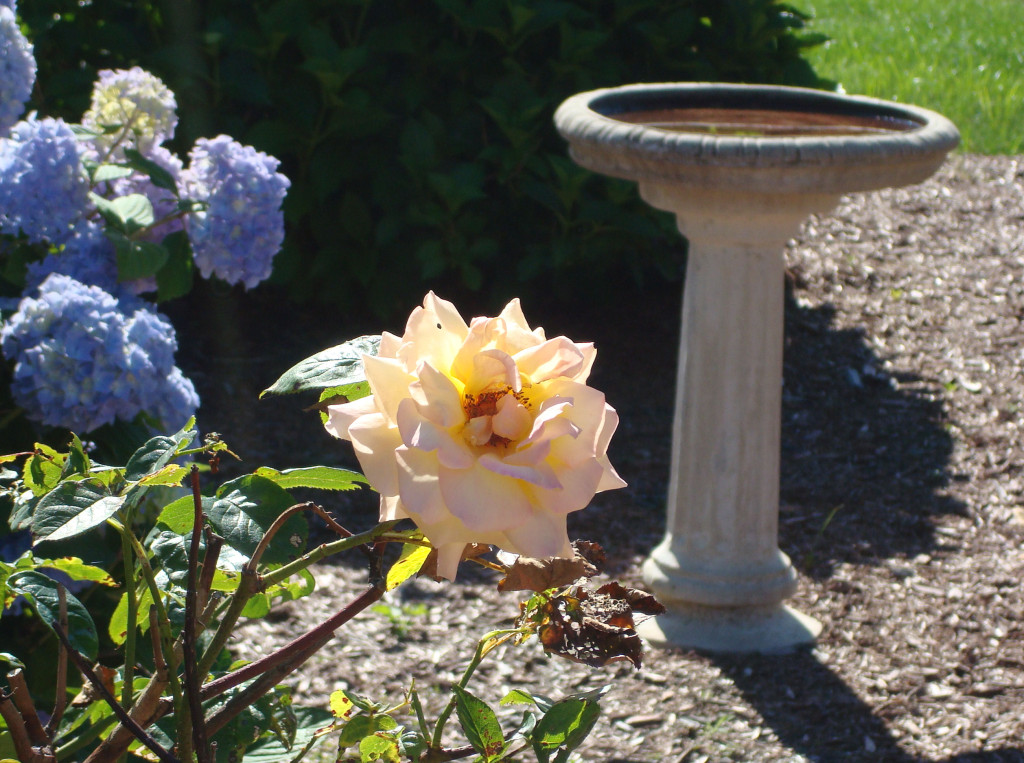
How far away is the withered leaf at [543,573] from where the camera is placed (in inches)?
29.2

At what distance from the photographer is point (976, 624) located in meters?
2.88

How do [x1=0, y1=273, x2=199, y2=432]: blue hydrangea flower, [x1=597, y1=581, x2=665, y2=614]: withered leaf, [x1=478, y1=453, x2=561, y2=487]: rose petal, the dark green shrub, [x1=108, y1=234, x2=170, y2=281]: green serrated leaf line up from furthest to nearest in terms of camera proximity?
1. the dark green shrub
2. [x1=108, y1=234, x2=170, y2=281]: green serrated leaf
3. [x1=0, y1=273, x2=199, y2=432]: blue hydrangea flower
4. [x1=597, y1=581, x2=665, y2=614]: withered leaf
5. [x1=478, y1=453, x2=561, y2=487]: rose petal

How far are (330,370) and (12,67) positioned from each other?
1.04 meters

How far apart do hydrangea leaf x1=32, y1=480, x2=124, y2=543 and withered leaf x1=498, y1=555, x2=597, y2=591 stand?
29cm

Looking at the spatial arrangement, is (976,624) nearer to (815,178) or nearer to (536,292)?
(815,178)

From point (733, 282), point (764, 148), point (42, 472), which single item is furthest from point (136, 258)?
point (733, 282)

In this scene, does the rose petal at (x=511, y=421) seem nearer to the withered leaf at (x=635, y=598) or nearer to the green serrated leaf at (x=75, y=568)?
the withered leaf at (x=635, y=598)

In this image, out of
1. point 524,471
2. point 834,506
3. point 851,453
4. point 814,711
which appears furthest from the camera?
point 851,453

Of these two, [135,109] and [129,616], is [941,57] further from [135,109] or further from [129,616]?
[129,616]

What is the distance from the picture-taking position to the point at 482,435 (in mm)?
643

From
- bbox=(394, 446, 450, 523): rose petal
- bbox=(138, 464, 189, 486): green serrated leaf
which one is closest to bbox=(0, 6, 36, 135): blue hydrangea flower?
bbox=(138, 464, 189, 486): green serrated leaf

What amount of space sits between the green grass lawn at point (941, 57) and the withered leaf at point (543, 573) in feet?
20.1

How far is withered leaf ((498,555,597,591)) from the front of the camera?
29.2 inches

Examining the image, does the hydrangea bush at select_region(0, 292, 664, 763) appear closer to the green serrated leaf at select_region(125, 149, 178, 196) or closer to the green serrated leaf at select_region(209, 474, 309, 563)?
the green serrated leaf at select_region(209, 474, 309, 563)
